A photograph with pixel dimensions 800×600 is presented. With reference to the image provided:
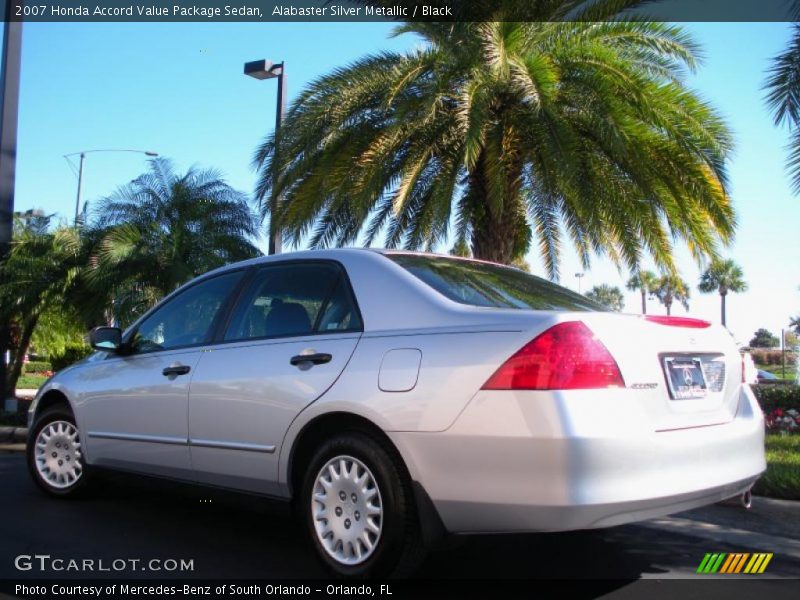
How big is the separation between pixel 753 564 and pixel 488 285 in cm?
209

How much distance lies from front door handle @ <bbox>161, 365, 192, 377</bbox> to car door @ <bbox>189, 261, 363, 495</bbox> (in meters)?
0.12

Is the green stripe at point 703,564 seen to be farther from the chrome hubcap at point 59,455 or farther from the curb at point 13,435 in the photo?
the curb at point 13,435

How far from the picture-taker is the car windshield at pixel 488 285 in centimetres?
400

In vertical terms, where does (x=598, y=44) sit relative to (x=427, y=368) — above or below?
above

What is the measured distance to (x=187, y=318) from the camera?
16.9 ft

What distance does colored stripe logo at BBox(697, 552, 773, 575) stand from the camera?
4297 mm

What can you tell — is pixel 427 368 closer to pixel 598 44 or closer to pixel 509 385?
pixel 509 385

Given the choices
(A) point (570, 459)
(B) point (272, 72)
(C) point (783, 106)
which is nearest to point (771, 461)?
(C) point (783, 106)

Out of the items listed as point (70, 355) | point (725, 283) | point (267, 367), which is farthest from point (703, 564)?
point (725, 283)

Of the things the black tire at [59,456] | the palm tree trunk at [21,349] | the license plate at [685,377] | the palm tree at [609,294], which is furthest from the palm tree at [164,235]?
the palm tree at [609,294]

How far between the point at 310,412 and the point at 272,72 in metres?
8.43

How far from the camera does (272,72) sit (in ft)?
37.2

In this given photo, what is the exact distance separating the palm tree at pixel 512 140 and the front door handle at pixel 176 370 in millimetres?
4957

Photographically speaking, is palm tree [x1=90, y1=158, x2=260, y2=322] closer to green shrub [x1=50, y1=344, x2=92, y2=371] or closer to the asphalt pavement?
green shrub [x1=50, y1=344, x2=92, y2=371]
